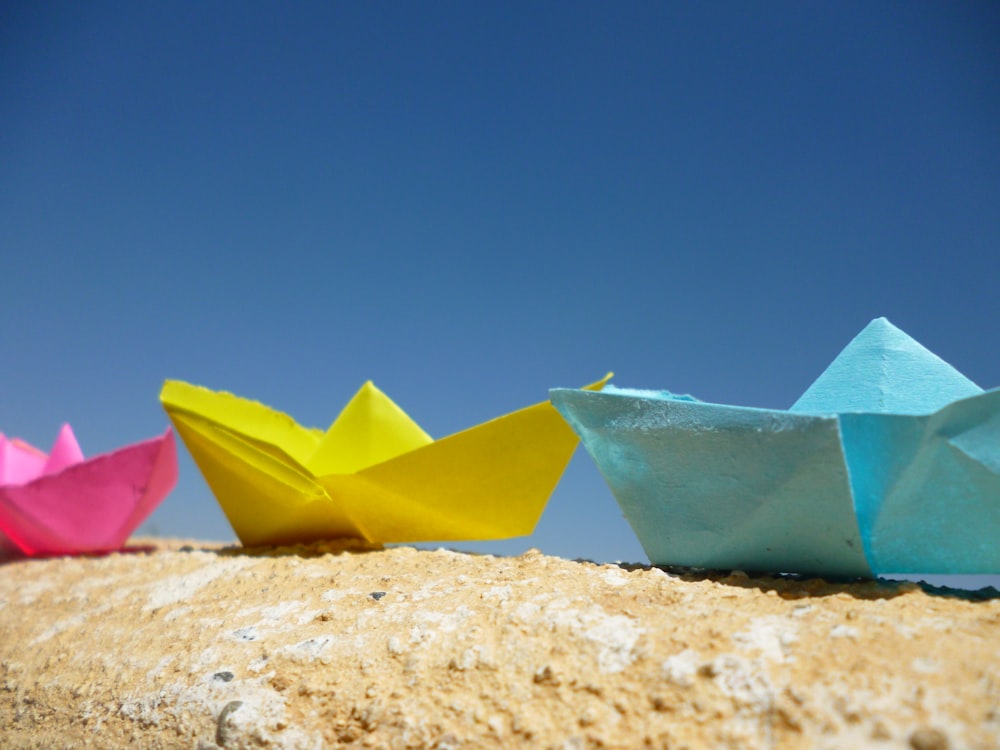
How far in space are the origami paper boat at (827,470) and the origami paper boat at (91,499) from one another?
4.19 m

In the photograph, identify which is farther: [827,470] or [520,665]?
[827,470]

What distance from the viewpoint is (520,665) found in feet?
8.50

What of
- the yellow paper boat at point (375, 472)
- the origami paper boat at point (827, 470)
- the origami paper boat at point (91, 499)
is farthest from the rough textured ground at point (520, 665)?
the origami paper boat at point (91, 499)

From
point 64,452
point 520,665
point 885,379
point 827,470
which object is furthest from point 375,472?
point 64,452

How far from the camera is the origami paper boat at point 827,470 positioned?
287 centimetres

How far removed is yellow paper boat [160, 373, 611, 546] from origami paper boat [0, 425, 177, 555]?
2.98ft

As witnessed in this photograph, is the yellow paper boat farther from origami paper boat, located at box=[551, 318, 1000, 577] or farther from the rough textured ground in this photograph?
origami paper boat, located at box=[551, 318, 1000, 577]

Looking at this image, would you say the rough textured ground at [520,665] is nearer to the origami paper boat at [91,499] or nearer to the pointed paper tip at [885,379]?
the pointed paper tip at [885,379]

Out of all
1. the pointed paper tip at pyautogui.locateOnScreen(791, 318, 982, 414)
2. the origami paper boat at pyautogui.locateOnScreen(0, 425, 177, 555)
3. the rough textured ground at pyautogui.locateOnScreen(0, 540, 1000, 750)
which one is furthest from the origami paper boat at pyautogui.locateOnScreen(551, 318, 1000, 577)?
the origami paper boat at pyautogui.locateOnScreen(0, 425, 177, 555)

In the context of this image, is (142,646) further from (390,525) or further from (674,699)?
(674,699)

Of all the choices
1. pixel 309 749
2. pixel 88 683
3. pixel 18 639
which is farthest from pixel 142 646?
pixel 309 749

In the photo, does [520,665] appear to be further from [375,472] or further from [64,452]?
[64,452]

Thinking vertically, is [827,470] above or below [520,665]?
above

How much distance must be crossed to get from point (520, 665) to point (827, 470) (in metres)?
1.40
